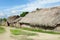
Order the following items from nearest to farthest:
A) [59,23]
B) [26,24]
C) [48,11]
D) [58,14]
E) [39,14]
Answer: [59,23]
[58,14]
[48,11]
[39,14]
[26,24]

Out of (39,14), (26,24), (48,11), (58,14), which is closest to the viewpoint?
(58,14)

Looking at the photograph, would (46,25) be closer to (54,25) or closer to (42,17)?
(54,25)

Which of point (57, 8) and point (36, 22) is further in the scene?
point (36, 22)

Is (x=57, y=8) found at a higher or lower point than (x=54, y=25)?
higher

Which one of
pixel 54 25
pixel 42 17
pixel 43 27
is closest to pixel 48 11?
pixel 42 17

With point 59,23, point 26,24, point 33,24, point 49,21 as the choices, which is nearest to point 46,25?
point 49,21

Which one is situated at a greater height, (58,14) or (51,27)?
(58,14)

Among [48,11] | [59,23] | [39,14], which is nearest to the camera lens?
[59,23]

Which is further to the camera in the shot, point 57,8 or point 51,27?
point 57,8

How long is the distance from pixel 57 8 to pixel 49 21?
11.1ft

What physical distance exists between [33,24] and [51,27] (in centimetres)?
858

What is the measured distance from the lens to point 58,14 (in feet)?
112

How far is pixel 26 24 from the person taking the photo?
47.2 m

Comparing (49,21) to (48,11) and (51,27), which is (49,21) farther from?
(48,11)
